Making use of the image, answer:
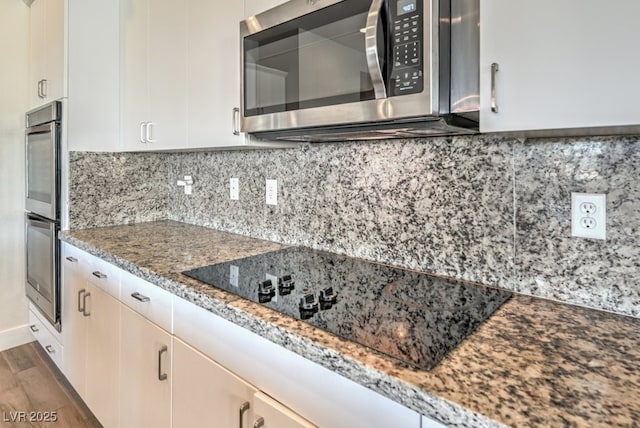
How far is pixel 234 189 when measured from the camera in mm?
2002

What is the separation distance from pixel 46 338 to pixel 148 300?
1.58m

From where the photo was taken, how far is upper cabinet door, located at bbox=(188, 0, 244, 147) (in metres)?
1.45

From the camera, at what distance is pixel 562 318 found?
925mm

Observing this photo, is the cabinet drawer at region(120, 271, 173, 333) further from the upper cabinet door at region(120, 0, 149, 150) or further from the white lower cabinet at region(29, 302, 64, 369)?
the white lower cabinet at region(29, 302, 64, 369)

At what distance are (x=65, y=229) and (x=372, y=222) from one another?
172 centimetres

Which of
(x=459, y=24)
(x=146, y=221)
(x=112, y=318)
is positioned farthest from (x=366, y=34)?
(x=146, y=221)

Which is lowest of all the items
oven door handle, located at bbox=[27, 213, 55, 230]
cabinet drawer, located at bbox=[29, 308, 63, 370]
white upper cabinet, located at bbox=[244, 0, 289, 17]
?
cabinet drawer, located at bbox=[29, 308, 63, 370]

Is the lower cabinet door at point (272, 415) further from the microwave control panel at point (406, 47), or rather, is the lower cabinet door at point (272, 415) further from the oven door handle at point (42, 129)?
the oven door handle at point (42, 129)

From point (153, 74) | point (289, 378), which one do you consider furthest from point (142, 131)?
point (289, 378)

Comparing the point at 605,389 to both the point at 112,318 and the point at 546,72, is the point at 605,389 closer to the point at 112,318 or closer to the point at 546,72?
the point at 546,72

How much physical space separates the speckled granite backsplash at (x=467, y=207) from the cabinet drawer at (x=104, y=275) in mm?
608

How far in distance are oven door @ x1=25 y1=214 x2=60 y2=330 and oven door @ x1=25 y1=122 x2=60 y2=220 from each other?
0.26 ft

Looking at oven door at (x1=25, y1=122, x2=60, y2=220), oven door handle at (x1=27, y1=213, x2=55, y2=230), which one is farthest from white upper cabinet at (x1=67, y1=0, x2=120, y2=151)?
oven door handle at (x1=27, y1=213, x2=55, y2=230)

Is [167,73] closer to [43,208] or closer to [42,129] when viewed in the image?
[42,129]
